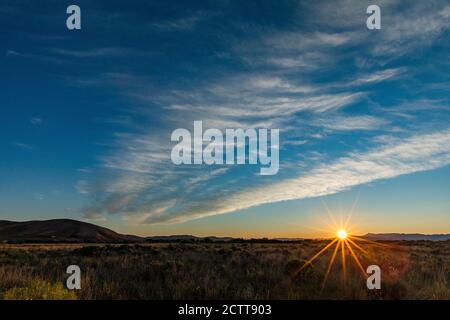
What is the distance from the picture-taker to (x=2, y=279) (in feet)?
40.5

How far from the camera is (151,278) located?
14391mm

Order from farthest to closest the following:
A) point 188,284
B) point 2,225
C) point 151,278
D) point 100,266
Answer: point 2,225, point 100,266, point 151,278, point 188,284

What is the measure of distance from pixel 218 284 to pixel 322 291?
304 centimetres

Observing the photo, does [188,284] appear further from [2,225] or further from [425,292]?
[2,225]
